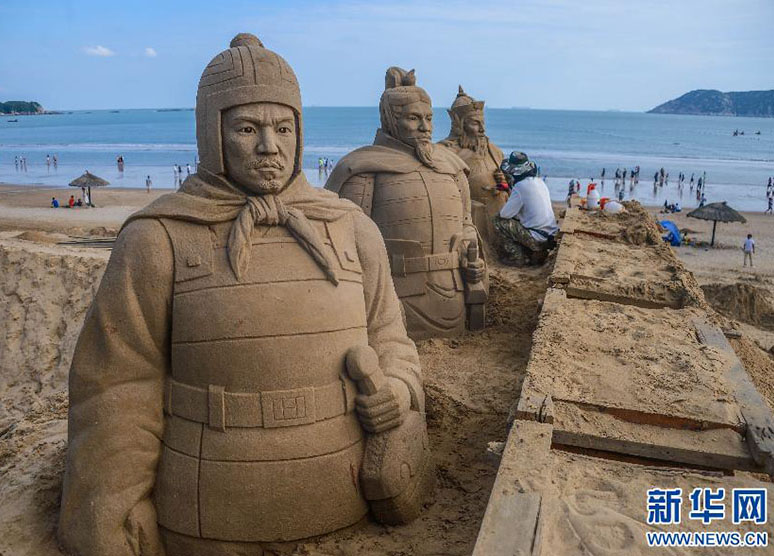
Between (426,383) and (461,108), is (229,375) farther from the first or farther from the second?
(461,108)

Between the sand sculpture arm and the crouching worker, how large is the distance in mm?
4046

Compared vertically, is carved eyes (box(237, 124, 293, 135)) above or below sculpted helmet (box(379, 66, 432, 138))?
below

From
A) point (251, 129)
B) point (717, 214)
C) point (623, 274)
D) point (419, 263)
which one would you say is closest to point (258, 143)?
point (251, 129)

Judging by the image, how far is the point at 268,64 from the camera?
312 centimetres

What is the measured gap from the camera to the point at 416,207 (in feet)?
19.2

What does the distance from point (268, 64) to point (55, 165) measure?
1719 inches

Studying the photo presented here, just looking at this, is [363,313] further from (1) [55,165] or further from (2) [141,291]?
(1) [55,165]

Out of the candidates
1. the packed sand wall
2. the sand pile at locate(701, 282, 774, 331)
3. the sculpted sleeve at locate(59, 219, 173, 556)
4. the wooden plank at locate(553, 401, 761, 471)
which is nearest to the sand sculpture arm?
the packed sand wall

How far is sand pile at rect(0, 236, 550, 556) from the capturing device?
323 centimetres

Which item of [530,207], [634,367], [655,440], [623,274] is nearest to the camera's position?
[655,440]

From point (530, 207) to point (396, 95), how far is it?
4163 millimetres

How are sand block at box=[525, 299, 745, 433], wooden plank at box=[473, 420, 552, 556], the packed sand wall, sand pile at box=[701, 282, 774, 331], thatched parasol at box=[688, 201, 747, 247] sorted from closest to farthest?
wooden plank at box=[473, 420, 552, 556], the packed sand wall, sand block at box=[525, 299, 745, 433], sand pile at box=[701, 282, 774, 331], thatched parasol at box=[688, 201, 747, 247]

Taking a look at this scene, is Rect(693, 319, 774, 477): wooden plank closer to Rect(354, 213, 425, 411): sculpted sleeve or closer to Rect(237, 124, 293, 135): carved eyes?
Rect(354, 213, 425, 411): sculpted sleeve

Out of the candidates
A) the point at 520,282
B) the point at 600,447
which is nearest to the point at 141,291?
the point at 600,447
